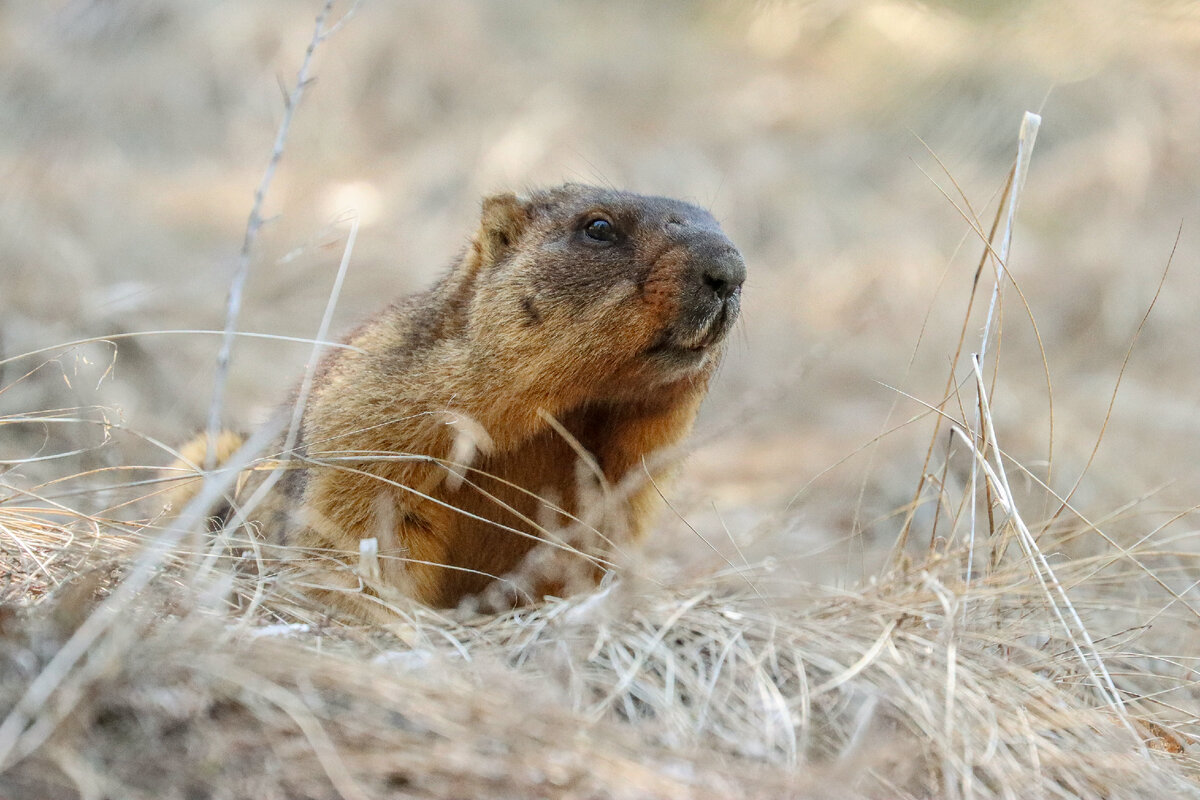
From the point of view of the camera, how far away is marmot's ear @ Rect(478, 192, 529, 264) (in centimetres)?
446

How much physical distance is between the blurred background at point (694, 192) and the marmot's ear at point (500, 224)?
109 cm

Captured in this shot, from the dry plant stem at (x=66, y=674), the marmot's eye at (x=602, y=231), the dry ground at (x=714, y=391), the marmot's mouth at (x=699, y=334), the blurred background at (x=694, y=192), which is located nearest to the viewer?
the dry plant stem at (x=66, y=674)

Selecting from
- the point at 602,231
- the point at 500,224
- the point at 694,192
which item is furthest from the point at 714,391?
the point at 602,231

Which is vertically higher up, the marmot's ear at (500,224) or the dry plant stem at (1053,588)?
the marmot's ear at (500,224)

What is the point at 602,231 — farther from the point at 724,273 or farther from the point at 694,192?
the point at 694,192

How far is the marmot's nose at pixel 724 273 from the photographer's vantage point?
3.83 metres

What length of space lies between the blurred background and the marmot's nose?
1014 mm

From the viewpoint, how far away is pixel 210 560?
2891 mm

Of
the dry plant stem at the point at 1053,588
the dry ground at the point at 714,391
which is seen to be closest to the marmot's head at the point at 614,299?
the dry ground at the point at 714,391

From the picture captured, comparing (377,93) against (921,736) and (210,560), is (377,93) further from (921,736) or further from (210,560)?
(921,736)

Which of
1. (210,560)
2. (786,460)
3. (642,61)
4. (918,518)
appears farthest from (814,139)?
(210,560)

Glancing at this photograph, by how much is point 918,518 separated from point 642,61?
1040cm

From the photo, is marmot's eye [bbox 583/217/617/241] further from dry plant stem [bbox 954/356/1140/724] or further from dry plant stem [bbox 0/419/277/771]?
dry plant stem [bbox 0/419/277/771]

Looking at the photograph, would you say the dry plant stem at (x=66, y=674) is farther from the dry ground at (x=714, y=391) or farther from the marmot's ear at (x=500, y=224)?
the marmot's ear at (x=500, y=224)
